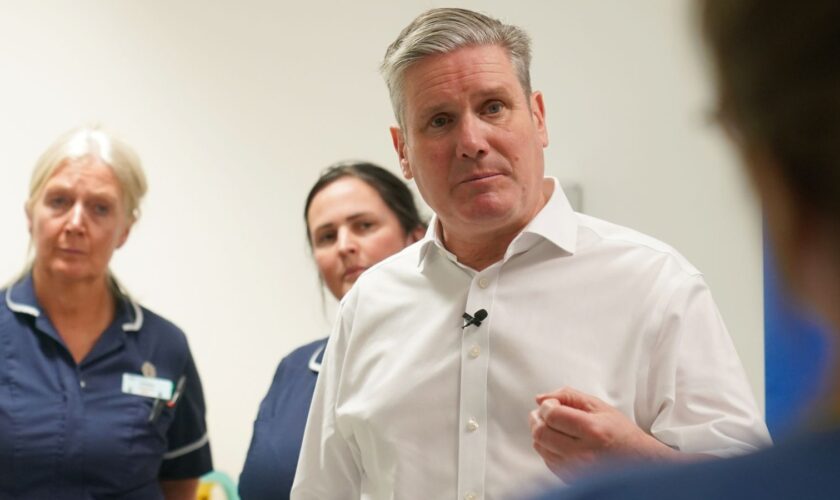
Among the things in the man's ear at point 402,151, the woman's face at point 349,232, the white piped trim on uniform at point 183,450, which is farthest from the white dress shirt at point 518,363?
the white piped trim on uniform at point 183,450

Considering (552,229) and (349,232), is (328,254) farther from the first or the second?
(552,229)

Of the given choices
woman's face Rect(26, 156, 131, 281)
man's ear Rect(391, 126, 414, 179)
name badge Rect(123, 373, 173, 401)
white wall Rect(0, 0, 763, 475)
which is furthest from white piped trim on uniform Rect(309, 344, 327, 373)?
white wall Rect(0, 0, 763, 475)

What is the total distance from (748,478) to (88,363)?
7.91 ft

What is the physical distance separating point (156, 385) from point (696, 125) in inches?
94.0

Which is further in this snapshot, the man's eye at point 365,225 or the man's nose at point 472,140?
the man's eye at point 365,225

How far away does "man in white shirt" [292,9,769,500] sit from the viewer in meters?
1.49

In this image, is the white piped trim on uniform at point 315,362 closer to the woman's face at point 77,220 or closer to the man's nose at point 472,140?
the woman's face at point 77,220

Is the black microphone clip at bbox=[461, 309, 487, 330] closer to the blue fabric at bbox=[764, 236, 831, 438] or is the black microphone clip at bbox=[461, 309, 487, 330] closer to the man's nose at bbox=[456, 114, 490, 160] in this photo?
the man's nose at bbox=[456, 114, 490, 160]

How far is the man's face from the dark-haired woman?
863 millimetres

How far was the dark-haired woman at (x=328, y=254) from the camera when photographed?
2.48 meters

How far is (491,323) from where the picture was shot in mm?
1644

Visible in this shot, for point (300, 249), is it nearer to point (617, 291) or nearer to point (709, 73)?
A: point (617, 291)

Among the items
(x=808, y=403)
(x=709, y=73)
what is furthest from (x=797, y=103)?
(x=808, y=403)

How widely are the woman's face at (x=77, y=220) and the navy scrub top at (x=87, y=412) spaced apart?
0.40 feet
